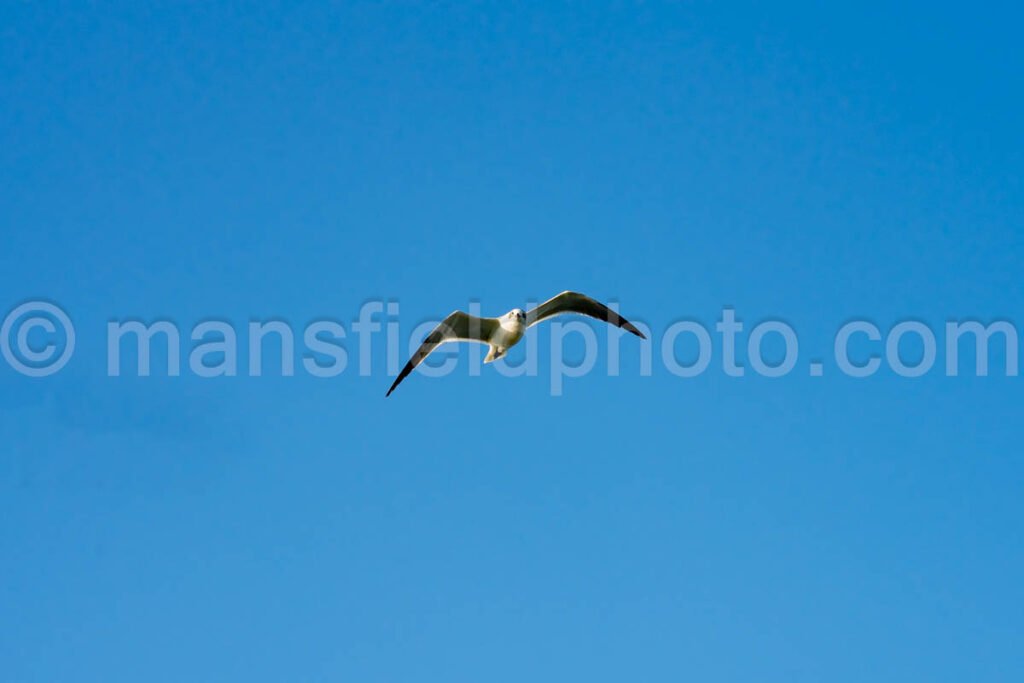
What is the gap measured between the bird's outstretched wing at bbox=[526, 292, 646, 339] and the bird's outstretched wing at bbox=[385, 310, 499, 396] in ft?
4.05

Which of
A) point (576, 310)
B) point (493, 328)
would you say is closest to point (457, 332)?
point (493, 328)

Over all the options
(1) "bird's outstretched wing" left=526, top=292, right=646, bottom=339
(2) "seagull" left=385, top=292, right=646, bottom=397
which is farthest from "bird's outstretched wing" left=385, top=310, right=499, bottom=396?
(1) "bird's outstretched wing" left=526, top=292, right=646, bottom=339

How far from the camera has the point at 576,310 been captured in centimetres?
3325

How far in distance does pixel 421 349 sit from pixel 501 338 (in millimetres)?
2184

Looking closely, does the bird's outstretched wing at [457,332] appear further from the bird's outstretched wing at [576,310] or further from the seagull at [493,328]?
the bird's outstretched wing at [576,310]

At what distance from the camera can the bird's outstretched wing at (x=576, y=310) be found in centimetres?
3244

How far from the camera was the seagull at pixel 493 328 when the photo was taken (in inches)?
1230

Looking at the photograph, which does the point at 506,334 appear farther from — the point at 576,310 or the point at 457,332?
the point at 576,310

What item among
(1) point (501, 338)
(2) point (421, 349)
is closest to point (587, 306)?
(1) point (501, 338)

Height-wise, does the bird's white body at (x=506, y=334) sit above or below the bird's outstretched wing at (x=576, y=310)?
below

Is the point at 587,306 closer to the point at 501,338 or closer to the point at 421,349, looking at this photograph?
the point at 501,338

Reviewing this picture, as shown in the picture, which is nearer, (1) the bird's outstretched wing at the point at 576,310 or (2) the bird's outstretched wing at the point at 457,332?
(2) the bird's outstretched wing at the point at 457,332

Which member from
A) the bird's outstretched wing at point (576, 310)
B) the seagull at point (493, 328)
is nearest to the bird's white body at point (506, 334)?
the seagull at point (493, 328)

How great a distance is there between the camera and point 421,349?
31.5 metres
